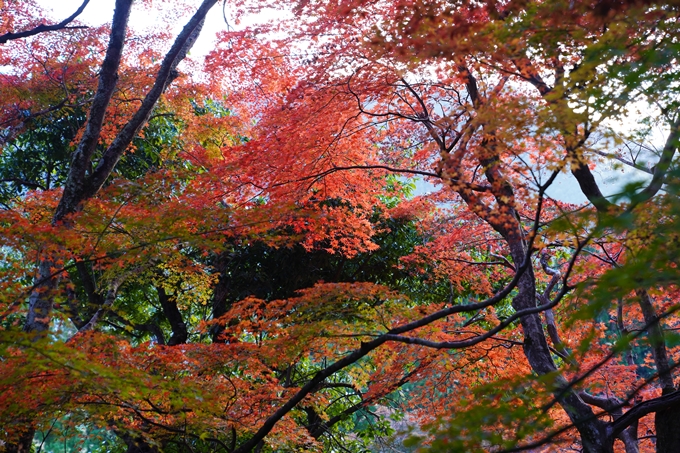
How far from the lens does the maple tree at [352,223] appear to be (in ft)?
8.52

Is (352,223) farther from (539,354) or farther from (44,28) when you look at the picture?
(44,28)

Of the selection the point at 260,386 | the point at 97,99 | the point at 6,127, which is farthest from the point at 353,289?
the point at 6,127

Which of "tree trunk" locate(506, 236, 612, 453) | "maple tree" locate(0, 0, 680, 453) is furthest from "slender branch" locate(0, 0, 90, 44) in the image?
"tree trunk" locate(506, 236, 612, 453)

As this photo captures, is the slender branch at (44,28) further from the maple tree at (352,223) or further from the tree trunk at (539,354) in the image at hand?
the tree trunk at (539,354)

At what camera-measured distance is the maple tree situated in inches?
102

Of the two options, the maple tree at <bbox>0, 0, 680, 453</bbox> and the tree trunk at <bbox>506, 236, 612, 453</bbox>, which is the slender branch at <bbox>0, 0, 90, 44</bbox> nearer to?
the maple tree at <bbox>0, 0, 680, 453</bbox>

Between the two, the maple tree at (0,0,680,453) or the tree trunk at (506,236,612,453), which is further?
the tree trunk at (506,236,612,453)

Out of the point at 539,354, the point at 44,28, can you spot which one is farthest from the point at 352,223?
the point at 44,28

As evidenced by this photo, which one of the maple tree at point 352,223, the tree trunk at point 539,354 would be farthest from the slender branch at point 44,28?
the tree trunk at point 539,354

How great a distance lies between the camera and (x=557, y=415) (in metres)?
7.54

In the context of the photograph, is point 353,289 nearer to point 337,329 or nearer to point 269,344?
point 337,329

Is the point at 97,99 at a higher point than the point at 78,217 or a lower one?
higher

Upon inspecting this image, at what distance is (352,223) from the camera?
7363 mm

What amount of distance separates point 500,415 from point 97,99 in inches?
207
